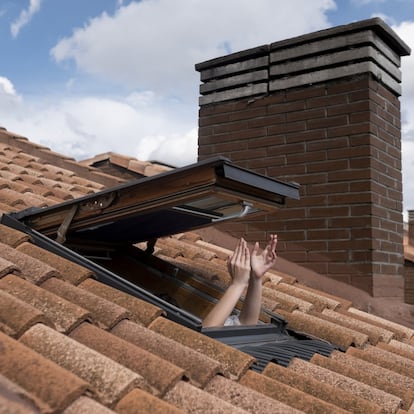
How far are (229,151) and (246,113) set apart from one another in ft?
1.26

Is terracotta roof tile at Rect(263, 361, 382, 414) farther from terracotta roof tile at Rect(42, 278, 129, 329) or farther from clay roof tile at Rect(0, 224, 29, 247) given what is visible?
clay roof tile at Rect(0, 224, 29, 247)

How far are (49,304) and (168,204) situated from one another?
70 cm

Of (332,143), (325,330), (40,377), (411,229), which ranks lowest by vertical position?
(40,377)

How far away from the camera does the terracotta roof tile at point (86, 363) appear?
1.57 m

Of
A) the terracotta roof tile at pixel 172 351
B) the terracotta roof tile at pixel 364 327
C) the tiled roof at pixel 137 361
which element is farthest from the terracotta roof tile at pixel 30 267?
the terracotta roof tile at pixel 364 327

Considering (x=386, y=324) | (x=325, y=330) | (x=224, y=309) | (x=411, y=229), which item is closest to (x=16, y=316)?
(x=224, y=309)

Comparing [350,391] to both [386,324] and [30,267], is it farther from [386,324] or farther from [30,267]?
[386,324]

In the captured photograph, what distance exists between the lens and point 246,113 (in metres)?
5.41

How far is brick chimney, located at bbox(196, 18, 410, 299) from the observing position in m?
4.69

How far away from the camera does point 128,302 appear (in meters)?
2.48

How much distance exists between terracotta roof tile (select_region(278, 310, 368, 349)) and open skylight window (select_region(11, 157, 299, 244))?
0.85 m

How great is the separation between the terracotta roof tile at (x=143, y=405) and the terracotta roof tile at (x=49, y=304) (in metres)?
0.51

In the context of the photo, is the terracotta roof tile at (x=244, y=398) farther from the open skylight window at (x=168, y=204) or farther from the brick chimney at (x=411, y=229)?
the brick chimney at (x=411, y=229)

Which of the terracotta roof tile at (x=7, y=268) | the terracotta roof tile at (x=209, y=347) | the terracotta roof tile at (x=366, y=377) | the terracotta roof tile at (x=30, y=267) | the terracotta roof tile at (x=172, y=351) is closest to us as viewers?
the terracotta roof tile at (x=172, y=351)
